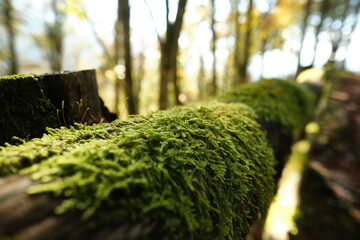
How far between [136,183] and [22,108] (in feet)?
4.46

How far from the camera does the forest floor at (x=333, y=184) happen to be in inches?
186

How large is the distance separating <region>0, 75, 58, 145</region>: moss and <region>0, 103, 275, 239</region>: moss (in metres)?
0.48

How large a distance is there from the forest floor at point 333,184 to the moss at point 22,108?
5413mm

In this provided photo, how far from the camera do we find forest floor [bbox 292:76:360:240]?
4.72 meters

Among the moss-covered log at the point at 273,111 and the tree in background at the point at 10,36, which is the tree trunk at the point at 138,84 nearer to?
the moss-covered log at the point at 273,111

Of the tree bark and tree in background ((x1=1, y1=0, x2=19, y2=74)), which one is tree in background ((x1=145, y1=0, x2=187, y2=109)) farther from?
tree in background ((x1=1, y1=0, x2=19, y2=74))

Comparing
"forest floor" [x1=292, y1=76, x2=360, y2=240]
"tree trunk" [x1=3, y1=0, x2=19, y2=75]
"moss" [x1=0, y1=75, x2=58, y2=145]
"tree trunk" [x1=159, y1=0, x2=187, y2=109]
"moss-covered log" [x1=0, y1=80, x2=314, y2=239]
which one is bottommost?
"forest floor" [x1=292, y1=76, x2=360, y2=240]

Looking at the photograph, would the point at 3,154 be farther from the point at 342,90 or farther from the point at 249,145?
the point at 342,90

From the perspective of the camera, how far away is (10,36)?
10.9 meters

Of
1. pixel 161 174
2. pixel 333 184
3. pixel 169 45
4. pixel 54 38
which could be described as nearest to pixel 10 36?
pixel 54 38

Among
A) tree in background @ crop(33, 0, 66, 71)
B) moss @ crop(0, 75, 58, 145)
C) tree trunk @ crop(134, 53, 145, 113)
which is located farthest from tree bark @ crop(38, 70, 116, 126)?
tree in background @ crop(33, 0, 66, 71)

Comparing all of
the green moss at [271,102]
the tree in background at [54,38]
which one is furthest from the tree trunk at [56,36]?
the green moss at [271,102]

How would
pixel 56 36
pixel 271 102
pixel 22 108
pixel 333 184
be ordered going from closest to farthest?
pixel 22 108 → pixel 271 102 → pixel 333 184 → pixel 56 36

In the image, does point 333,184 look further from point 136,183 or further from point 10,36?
point 10,36
